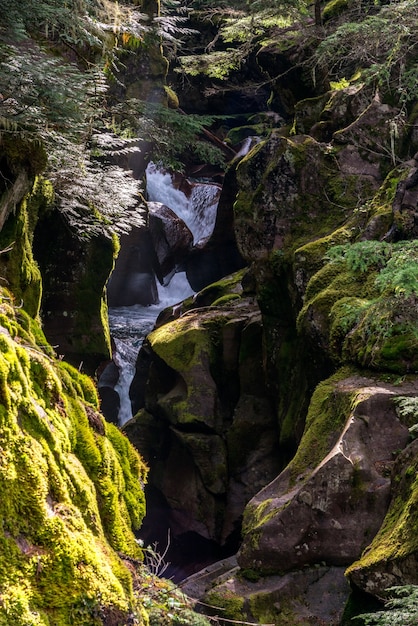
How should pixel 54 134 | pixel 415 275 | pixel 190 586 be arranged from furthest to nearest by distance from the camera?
pixel 190 586, pixel 54 134, pixel 415 275

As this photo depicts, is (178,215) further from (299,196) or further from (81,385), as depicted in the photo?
(81,385)

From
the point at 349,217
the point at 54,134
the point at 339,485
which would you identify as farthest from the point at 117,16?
the point at 339,485

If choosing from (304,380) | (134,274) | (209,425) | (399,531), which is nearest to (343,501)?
(399,531)

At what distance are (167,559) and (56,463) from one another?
993 centimetres

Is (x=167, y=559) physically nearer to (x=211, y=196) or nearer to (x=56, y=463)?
(x=56, y=463)

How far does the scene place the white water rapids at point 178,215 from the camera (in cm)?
1788

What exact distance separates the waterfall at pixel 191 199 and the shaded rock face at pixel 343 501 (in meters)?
14.4

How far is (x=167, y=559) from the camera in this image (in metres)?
12.3

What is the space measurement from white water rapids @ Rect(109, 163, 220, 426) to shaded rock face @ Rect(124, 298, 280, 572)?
3849 millimetres

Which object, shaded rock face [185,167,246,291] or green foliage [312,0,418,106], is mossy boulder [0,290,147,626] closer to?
green foliage [312,0,418,106]

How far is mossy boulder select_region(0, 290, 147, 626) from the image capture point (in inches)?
107

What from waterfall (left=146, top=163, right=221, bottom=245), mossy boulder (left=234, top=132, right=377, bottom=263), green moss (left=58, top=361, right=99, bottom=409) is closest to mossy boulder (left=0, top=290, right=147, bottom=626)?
green moss (left=58, top=361, right=99, bottom=409)

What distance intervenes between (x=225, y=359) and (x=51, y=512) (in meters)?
9.86

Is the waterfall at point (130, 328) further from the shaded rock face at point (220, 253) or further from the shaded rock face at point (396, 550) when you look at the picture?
the shaded rock face at point (396, 550)
